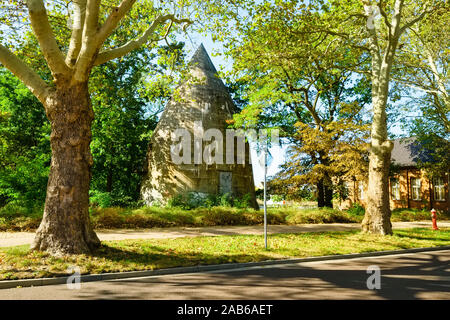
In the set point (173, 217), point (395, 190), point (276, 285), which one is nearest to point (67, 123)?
point (276, 285)

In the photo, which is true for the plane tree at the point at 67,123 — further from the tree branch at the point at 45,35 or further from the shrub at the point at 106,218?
the shrub at the point at 106,218

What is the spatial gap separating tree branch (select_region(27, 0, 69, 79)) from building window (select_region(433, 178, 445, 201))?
3319cm

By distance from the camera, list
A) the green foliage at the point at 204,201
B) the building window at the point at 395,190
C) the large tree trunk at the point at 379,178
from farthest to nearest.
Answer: the building window at the point at 395,190 < the green foliage at the point at 204,201 < the large tree trunk at the point at 379,178

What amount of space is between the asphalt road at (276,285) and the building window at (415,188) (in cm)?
2773

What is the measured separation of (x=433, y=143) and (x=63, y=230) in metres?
26.0

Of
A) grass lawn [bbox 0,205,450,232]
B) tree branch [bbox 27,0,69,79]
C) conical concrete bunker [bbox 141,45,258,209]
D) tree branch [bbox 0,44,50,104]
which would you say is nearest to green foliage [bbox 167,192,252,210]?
conical concrete bunker [bbox 141,45,258,209]

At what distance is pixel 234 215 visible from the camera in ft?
48.7

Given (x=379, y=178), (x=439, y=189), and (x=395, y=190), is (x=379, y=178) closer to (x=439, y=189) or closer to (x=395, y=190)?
(x=439, y=189)

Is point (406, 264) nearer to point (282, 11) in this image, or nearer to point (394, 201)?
point (282, 11)

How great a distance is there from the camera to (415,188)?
Answer: 105 feet

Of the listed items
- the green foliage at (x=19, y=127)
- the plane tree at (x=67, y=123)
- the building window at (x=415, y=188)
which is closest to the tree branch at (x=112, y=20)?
the plane tree at (x=67, y=123)

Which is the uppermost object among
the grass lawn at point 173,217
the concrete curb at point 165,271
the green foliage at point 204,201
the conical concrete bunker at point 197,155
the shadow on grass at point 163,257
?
the conical concrete bunker at point 197,155

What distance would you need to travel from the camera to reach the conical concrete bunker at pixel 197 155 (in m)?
17.6

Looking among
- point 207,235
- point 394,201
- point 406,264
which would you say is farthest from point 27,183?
point 394,201
